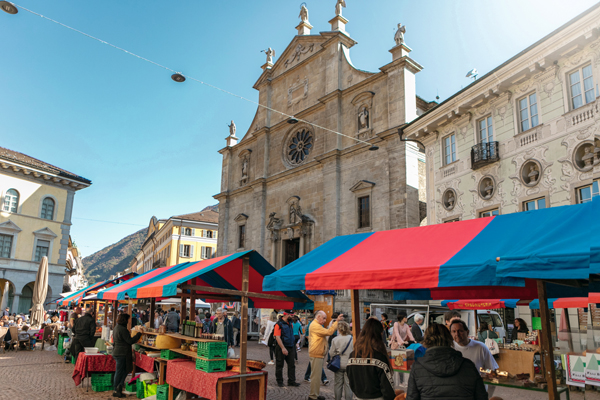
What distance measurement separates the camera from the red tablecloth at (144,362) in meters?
9.31

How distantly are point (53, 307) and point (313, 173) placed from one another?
878 inches

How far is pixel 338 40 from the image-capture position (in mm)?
28125

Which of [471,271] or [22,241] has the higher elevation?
[22,241]

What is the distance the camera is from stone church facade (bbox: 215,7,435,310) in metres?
23.6

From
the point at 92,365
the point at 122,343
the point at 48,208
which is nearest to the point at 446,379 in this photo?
the point at 122,343

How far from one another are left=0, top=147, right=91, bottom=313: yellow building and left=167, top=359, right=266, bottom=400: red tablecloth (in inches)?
1149

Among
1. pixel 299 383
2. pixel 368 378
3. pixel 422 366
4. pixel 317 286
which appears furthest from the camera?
pixel 299 383

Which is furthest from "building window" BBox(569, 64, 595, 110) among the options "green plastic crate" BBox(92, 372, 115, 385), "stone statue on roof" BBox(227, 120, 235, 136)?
"stone statue on roof" BBox(227, 120, 235, 136)

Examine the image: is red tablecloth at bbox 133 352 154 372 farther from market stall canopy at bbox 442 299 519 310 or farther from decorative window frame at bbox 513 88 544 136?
decorative window frame at bbox 513 88 544 136

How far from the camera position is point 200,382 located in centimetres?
721

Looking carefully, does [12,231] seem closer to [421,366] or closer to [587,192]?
[587,192]

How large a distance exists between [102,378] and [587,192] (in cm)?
1363

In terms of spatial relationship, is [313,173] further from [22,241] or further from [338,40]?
[22,241]

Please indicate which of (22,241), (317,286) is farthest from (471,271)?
(22,241)
